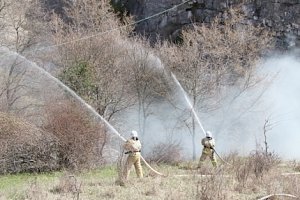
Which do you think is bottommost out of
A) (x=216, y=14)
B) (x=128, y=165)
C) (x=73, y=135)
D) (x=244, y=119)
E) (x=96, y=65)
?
(x=128, y=165)

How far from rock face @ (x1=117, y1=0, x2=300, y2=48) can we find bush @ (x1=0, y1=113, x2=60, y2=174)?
20838 millimetres

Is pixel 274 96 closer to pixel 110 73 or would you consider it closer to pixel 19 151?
pixel 110 73

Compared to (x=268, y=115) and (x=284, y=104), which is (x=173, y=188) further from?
(x=284, y=104)

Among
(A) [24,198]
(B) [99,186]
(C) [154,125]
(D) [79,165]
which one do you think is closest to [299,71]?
(C) [154,125]

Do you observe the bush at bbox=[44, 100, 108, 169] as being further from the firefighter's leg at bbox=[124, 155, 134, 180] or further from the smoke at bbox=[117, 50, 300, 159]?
the smoke at bbox=[117, 50, 300, 159]

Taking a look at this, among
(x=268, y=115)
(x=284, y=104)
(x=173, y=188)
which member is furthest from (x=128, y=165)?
(x=284, y=104)

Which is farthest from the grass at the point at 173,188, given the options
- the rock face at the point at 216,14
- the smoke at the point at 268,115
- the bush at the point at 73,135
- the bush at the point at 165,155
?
the rock face at the point at 216,14

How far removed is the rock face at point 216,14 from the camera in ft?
126

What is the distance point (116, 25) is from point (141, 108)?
19.6ft

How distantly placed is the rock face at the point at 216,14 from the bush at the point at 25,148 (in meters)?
20.8

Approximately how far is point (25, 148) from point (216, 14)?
72.9 ft

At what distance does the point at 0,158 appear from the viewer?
21.1 m

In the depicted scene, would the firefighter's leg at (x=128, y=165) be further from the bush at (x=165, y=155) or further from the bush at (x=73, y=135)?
the bush at (x=165, y=155)

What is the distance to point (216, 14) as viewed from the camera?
39750 millimetres
